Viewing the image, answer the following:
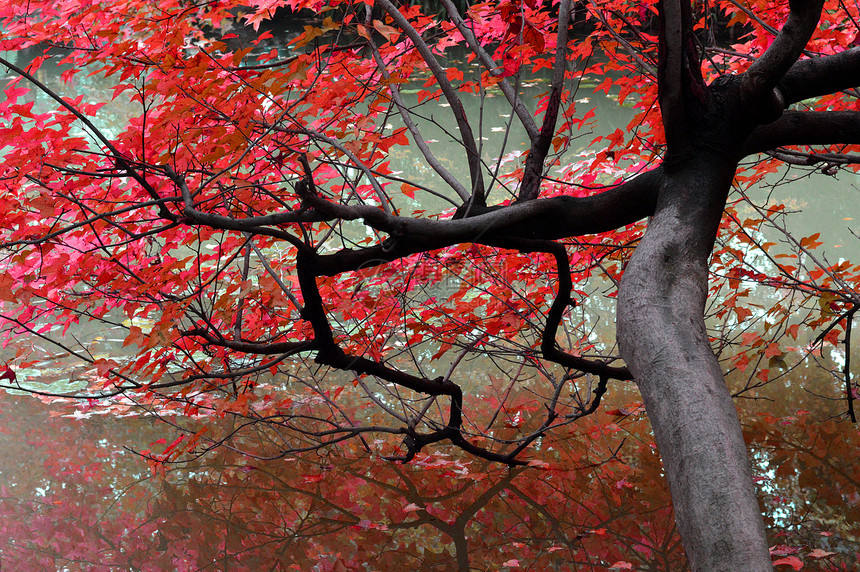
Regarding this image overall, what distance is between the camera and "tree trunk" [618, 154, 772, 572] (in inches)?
39.1

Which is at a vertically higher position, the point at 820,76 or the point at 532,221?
the point at 820,76

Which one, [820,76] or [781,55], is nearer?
[781,55]

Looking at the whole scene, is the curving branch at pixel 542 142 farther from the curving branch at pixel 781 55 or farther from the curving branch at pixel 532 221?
the curving branch at pixel 781 55

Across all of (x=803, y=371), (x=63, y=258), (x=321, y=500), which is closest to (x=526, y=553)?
(x=321, y=500)

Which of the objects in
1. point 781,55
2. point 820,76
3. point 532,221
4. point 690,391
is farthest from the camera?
point 532,221

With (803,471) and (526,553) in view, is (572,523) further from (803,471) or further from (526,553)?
(803,471)

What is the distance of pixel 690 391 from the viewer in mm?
1104

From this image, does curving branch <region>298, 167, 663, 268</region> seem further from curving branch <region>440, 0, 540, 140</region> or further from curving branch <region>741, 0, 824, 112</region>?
curving branch <region>440, 0, 540, 140</region>

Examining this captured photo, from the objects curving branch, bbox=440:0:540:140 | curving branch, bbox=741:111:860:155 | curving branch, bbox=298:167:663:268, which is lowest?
curving branch, bbox=298:167:663:268

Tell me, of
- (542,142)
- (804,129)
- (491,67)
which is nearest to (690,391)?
(804,129)

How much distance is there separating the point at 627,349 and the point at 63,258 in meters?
1.72

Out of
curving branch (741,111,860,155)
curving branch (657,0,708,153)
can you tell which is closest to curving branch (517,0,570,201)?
curving branch (657,0,708,153)

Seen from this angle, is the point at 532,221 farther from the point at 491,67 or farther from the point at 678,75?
the point at 491,67

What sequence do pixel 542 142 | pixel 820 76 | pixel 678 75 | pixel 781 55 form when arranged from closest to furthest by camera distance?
pixel 781 55
pixel 678 75
pixel 820 76
pixel 542 142
